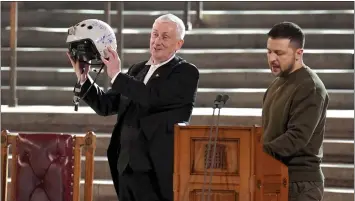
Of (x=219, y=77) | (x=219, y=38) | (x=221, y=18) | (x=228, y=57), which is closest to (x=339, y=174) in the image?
(x=219, y=77)

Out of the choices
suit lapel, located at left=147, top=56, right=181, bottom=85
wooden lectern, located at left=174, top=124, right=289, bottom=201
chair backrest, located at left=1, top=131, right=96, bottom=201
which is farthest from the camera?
chair backrest, located at left=1, top=131, right=96, bottom=201

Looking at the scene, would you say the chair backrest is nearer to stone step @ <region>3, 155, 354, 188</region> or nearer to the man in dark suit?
the man in dark suit

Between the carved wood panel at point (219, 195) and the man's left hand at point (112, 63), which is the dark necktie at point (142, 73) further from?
the carved wood panel at point (219, 195)

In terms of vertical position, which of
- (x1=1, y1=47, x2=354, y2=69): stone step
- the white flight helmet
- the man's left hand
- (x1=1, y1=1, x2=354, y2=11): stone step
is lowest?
(x1=1, y1=47, x2=354, y2=69): stone step

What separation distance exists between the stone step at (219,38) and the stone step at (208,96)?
21.6 inches

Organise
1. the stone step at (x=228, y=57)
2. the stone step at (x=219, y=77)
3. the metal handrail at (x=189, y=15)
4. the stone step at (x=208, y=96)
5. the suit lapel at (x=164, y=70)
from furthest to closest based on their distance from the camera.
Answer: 1. the metal handrail at (x=189, y=15)
2. the stone step at (x=228, y=57)
3. the stone step at (x=219, y=77)
4. the stone step at (x=208, y=96)
5. the suit lapel at (x=164, y=70)

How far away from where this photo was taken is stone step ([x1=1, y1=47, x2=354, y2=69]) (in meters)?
7.23

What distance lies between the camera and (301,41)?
144 inches

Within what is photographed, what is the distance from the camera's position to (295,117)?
139 inches

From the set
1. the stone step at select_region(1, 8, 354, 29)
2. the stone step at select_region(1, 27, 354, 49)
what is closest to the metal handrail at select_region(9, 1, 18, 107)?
the stone step at select_region(1, 27, 354, 49)

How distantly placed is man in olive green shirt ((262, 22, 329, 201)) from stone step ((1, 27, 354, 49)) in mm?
3829

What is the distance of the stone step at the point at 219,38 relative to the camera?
746 centimetres

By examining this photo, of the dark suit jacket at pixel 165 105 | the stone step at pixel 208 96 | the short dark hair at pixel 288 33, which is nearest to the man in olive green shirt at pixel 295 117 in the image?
the short dark hair at pixel 288 33

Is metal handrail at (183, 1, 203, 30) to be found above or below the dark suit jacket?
above
